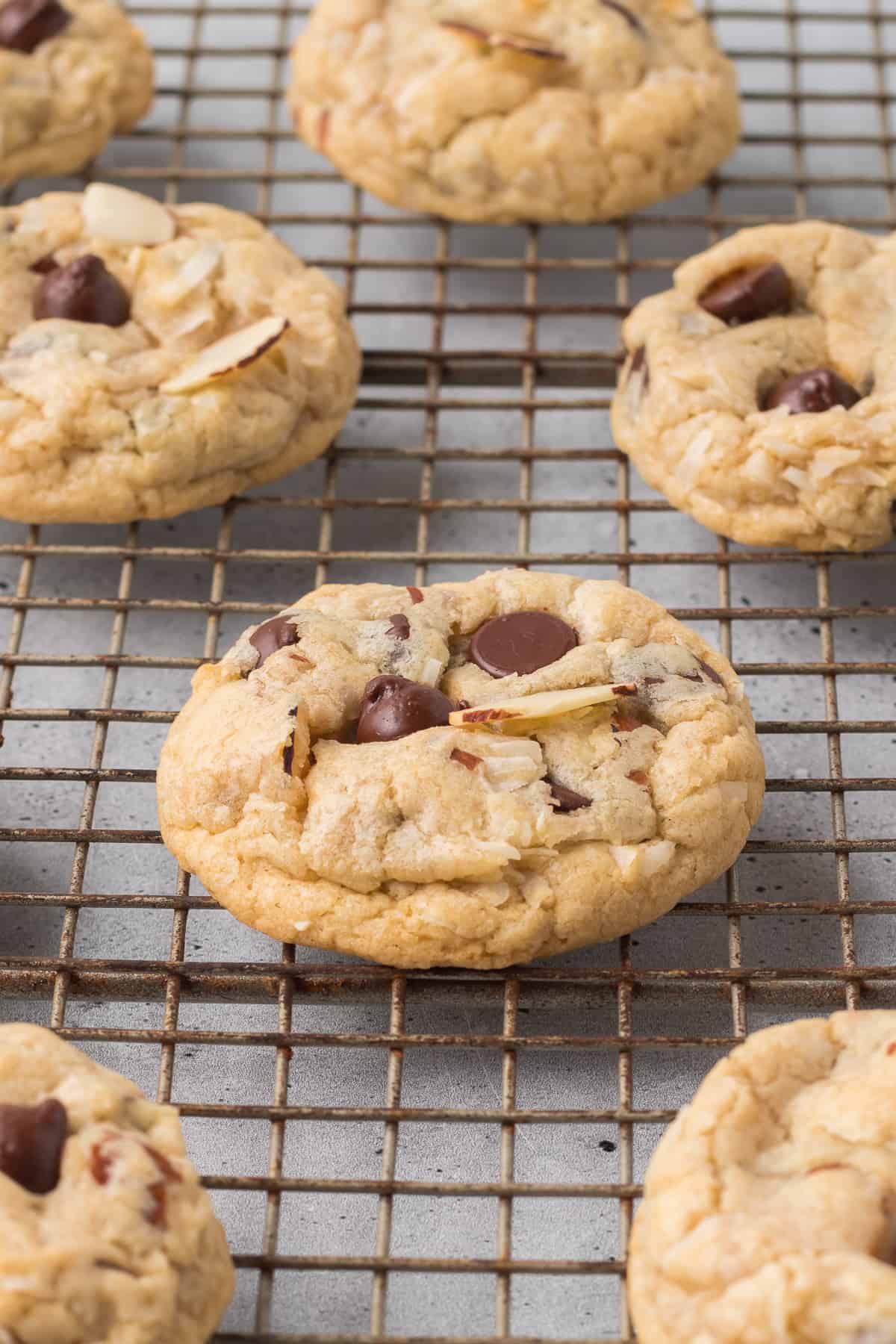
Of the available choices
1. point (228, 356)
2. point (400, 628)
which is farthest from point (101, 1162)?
point (228, 356)

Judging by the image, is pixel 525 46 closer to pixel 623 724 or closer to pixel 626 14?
pixel 626 14

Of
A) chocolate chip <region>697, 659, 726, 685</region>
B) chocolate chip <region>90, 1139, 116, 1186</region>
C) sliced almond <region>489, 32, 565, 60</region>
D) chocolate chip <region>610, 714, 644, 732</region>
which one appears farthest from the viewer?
sliced almond <region>489, 32, 565, 60</region>

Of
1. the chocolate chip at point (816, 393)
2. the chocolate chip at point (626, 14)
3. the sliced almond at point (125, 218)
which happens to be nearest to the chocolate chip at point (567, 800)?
the chocolate chip at point (816, 393)

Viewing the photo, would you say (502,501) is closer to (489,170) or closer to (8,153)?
(489,170)

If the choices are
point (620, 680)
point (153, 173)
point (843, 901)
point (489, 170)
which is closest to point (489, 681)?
point (620, 680)

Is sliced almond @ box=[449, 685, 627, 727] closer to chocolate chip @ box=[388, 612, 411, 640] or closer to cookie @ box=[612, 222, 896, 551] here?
chocolate chip @ box=[388, 612, 411, 640]

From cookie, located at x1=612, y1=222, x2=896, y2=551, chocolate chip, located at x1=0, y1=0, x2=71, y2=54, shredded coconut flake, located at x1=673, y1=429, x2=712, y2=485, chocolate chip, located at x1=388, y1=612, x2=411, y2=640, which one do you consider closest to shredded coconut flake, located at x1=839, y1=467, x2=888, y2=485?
cookie, located at x1=612, y1=222, x2=896, y2=551

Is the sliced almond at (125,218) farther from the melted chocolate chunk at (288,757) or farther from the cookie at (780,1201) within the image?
the cookie at (780,1201)
